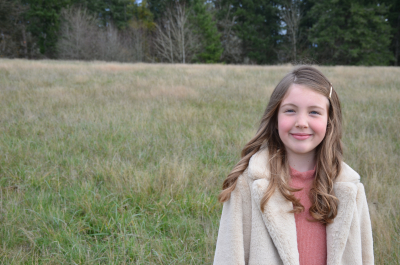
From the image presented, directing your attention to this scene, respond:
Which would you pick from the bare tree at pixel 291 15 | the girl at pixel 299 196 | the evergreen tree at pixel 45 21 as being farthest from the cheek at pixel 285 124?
the evergreen tree at pixel 45 21

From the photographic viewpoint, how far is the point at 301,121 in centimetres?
122

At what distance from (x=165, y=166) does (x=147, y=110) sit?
295 cm

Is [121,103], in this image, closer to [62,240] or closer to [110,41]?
[62,240]

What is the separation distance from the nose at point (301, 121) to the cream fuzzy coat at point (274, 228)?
227 mm

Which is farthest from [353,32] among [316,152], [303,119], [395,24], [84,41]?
[303,119]

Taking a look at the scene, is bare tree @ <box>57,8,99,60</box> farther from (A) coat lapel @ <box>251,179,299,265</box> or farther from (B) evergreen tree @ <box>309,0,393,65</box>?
(A) coat lapel @ <box>251,179,299,265</box>

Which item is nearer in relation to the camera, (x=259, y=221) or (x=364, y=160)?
(x=259, y=221)

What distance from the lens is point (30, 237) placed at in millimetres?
2184

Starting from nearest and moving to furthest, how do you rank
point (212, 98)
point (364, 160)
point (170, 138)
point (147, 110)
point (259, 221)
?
point (259, 221) → point (364, 160) → point (170, 138) → point (147, 110) → point (212, 98)

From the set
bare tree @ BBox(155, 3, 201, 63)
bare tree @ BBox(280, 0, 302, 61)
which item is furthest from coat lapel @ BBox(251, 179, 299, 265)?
bare tree @ BBox(280, 0, 302, 61)

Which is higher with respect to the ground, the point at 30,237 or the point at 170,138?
the point at 170,138

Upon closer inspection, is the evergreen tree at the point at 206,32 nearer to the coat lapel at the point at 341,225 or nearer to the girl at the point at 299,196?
the girl at the point at 299,196

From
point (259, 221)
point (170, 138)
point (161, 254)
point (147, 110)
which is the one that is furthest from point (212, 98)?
point (259, 221)

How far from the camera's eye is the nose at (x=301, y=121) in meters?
1.21
